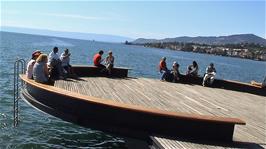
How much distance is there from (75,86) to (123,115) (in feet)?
16.5

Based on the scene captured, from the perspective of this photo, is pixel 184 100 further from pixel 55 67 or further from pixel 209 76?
pixel 209 76

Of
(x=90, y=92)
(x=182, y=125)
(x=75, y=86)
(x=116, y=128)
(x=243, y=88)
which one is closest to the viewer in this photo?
(x=182, y=125)

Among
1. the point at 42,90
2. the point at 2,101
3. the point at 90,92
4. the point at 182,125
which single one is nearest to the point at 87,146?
the point at 90,92

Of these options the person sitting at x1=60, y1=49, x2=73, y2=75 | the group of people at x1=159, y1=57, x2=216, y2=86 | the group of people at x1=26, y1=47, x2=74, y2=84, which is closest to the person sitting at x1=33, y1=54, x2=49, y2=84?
the group of people at x1=26, y1=47, x2=74, y2=84

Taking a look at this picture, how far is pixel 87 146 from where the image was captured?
14391 millimetres

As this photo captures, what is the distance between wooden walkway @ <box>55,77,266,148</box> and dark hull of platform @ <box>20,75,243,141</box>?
331mm

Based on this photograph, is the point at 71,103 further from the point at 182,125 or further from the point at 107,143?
the point at 107,143

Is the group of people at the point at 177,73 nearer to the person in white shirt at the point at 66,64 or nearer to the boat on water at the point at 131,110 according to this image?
the boat on water at the point at 131,110

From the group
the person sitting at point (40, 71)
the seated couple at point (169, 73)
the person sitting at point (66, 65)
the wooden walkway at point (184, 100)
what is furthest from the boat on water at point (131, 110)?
the seated couple at point (169, 73)

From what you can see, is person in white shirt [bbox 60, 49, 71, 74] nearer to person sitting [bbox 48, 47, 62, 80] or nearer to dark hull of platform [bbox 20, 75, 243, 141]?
person sitting [bbox 48, 47, 62, 80]

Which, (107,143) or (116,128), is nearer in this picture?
(116,128)

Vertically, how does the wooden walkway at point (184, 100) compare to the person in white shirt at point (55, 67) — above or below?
below

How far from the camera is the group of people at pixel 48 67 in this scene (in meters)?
14.1

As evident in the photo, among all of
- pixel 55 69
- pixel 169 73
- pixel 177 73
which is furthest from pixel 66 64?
pixel 177 73
